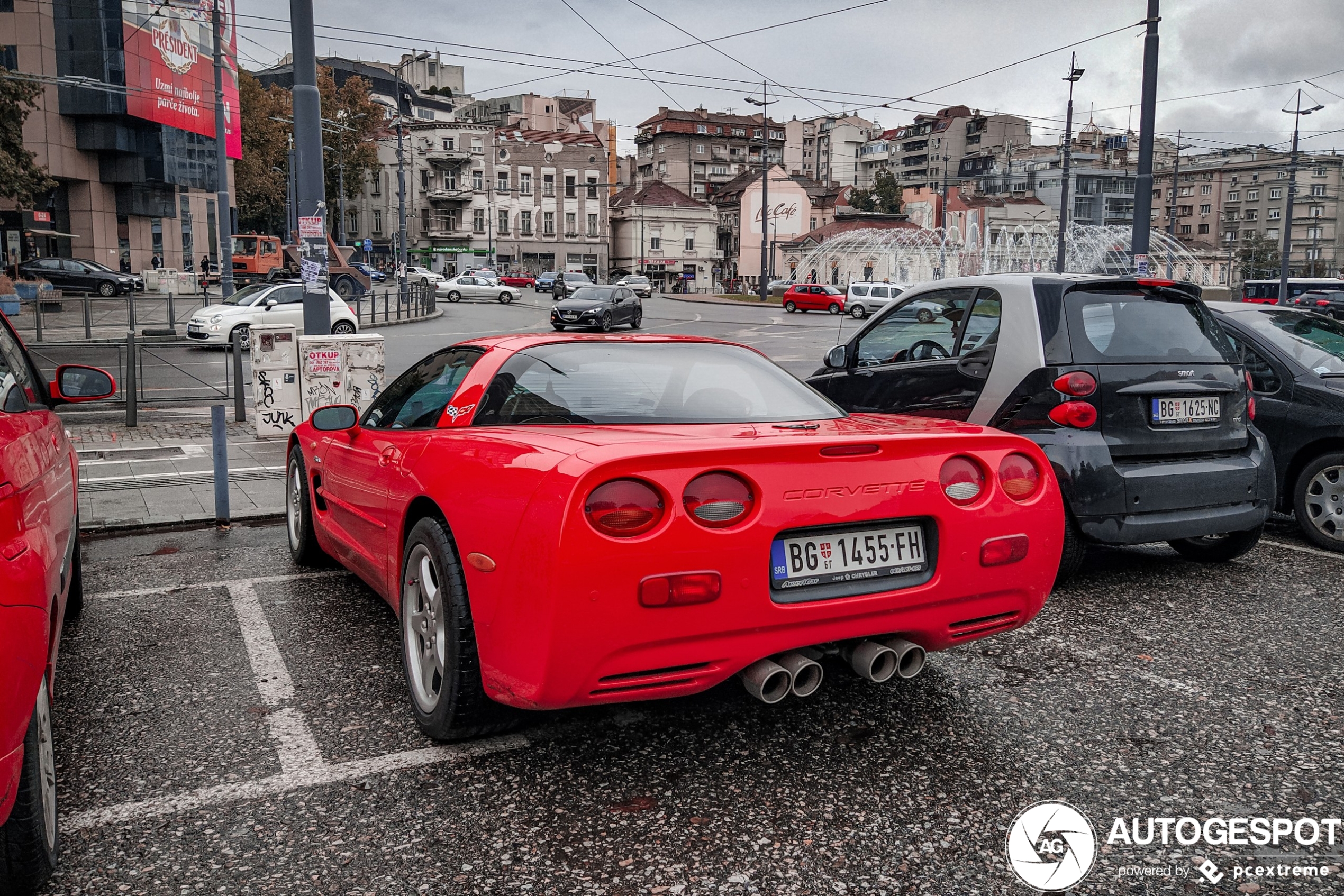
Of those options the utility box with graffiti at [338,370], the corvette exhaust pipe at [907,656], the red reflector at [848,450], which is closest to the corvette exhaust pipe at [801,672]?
the corvette exhaust pipe at [907,656]

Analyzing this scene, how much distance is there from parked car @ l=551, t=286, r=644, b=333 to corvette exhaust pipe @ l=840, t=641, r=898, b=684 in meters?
29.9

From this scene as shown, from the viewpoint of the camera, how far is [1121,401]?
16.8ft

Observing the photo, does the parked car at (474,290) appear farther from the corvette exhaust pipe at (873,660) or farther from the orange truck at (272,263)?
the corvette exhaust pipe at (873,660)

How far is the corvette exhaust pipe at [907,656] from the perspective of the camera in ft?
10.7

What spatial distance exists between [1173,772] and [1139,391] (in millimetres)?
2420

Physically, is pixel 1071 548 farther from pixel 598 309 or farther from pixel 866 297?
pixel 866 297

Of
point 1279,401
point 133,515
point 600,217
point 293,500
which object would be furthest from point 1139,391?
point 600,217

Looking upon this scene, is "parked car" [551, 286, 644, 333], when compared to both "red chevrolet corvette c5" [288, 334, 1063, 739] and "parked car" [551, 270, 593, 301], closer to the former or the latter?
"parked car" [551, 270, 593, 301]

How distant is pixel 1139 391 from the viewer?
5.12 m

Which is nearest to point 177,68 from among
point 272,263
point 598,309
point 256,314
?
point 272,263

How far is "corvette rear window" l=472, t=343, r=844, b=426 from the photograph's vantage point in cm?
355

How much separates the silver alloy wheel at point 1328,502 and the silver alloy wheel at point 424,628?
5395 millimetres

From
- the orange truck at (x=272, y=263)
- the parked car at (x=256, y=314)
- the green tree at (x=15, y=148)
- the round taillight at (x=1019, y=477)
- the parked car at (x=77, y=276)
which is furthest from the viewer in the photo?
the orange truck at (x=272, y=263)

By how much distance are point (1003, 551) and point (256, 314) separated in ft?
79.7
